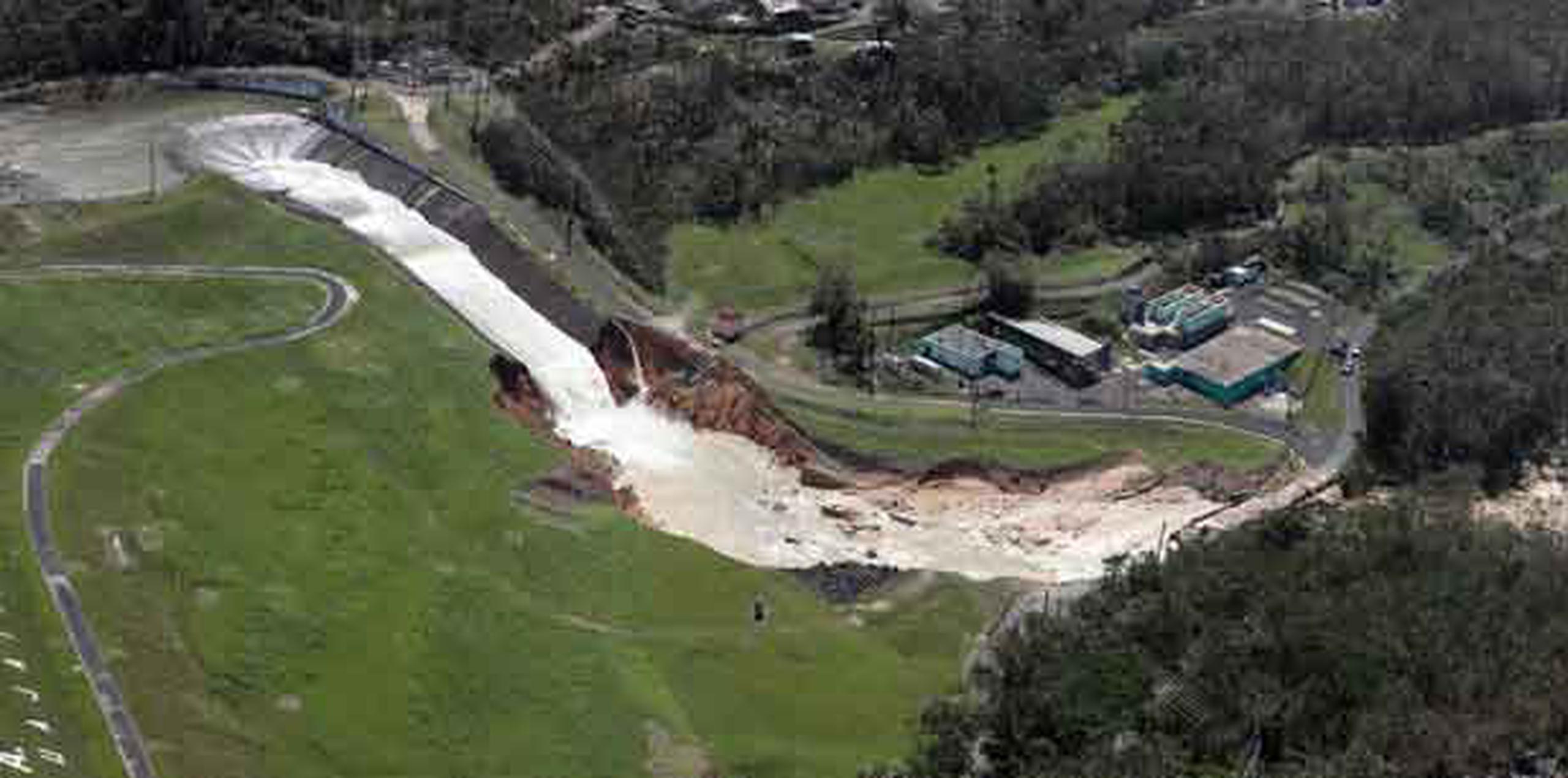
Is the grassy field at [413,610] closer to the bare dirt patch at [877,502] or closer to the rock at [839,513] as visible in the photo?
the bare dirt patch at [877,502]

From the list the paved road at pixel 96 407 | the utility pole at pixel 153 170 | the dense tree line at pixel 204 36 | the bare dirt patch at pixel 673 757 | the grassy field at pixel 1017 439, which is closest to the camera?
the paved road at pixel 96 407

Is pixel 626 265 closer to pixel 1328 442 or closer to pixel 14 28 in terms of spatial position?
pixel 1328 442

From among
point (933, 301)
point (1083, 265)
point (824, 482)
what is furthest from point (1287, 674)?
point (1083, 265)

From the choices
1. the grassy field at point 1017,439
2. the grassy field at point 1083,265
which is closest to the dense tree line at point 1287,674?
the grassy field at point 1017,439

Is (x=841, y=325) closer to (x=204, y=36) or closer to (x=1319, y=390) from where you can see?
(x=1319, y=390)

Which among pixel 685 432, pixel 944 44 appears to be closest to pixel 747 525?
pixel 685 432
